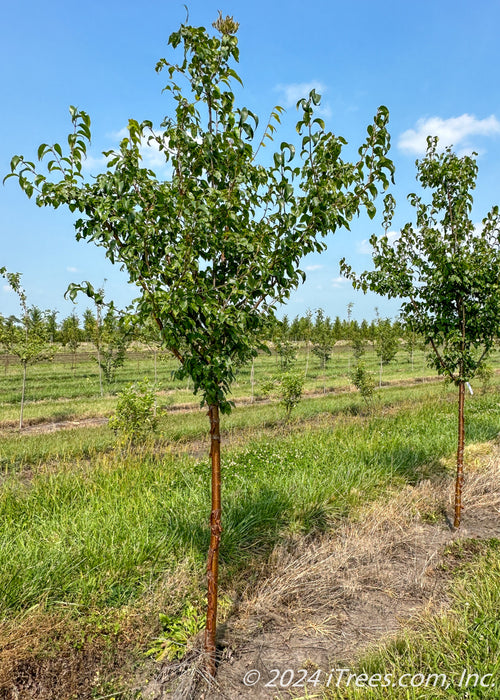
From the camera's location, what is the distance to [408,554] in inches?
200

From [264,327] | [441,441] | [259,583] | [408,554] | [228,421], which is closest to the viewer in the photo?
[264,327]

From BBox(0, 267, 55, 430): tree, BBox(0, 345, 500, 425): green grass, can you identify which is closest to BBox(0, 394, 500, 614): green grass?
BBox(0, 345, 500, 425): green grass

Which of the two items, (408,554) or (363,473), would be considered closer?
(408,554)

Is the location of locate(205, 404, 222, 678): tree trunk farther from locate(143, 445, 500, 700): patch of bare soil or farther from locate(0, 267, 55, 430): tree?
locate(0, 267, 55, 430): tree

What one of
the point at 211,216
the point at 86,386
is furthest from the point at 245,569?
the point at 86,386

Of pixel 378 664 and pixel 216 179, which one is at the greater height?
pixel 216 179

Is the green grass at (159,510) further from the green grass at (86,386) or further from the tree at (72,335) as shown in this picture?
the tree at (72,335)

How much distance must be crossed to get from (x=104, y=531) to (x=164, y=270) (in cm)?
305

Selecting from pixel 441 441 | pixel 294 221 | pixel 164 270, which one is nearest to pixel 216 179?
pixel 294 221

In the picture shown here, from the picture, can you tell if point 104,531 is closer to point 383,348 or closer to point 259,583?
point 259,583

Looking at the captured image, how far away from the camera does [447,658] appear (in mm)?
2982

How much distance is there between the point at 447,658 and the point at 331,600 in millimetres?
1360

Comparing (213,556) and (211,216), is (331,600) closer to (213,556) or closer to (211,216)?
(213,556)

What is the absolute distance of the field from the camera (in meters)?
3.12
